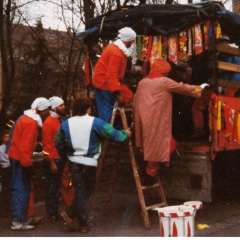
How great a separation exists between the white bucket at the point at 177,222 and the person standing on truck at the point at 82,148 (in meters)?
1.28

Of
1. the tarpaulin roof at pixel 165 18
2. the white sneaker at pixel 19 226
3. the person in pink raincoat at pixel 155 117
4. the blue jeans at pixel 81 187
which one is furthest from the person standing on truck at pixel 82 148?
the tarpaulin roof at pixel 165 18

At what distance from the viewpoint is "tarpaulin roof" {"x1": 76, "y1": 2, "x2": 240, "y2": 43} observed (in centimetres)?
643

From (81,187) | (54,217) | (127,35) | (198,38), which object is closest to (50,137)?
(54,217)

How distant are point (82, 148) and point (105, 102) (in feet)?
2.67

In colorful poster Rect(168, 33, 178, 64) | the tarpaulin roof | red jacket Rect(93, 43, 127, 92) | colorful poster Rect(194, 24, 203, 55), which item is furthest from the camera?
colorful poster Rect(168, 33, 178, 64)

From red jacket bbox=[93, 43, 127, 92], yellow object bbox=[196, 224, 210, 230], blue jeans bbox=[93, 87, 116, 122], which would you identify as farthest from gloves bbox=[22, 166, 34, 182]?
yellow object bbox=[196, 224, 210, 230]

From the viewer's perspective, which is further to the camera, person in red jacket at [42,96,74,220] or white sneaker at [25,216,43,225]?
person in red jacket at [42,96,74,220]

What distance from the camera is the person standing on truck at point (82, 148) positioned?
589 centimetres

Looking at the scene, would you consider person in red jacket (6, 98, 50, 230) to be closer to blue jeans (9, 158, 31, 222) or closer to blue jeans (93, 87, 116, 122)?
blue jeans (9, 158, 31, 222)

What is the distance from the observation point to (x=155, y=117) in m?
6.25

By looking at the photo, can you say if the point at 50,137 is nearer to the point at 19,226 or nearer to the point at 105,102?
the point at 105,102

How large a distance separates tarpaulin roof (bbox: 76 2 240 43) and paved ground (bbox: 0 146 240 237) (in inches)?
67.6

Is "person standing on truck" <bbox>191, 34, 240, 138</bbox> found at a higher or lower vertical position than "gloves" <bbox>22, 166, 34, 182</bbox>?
higher

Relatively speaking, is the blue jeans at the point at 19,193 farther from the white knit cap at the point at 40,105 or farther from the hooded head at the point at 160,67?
the hooded head at the point at 160,67
